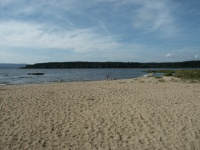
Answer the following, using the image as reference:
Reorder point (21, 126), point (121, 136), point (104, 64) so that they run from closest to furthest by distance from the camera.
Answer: point (121, 136) → point (21, 126) → point (104, 64)

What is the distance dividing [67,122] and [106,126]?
1498mm

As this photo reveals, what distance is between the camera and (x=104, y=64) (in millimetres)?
166875

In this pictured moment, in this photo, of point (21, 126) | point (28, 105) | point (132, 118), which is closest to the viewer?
point (21, 126)

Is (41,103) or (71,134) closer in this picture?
(71,134)

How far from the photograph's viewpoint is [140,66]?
17525cm

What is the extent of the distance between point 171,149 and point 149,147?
59cm

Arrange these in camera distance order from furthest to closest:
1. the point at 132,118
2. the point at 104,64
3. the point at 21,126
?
the point at 104,64 → the point at 132,118 → the point at 21,126

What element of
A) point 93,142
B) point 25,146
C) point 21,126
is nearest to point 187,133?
point 93,142

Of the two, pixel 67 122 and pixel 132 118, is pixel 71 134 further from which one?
pixel 132 118

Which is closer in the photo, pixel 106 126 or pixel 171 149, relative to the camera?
pixel 171 149

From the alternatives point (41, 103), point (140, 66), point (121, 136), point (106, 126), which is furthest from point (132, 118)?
point (140, 66)

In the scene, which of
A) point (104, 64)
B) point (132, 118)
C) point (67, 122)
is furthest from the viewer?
point (104, 64)

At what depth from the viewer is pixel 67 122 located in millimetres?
8656

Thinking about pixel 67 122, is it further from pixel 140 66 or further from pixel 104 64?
pixel 140 66
